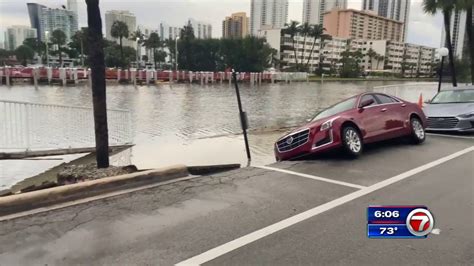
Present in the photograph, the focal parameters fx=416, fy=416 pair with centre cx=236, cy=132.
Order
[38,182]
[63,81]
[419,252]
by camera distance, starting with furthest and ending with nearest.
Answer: [63,81] → [38,182] → [419,252]

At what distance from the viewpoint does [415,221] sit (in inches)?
182

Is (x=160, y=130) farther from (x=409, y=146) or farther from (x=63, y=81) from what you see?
(x=63, y=81)

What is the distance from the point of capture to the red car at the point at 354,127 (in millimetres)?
8234

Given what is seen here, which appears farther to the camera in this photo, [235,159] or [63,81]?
[63,81]

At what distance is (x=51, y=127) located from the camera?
10.8 meters

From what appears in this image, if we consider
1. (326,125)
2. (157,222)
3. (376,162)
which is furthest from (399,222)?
(326,125)

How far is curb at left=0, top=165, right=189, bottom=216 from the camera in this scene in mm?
5173

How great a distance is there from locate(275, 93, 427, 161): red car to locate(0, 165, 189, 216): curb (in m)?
2.53

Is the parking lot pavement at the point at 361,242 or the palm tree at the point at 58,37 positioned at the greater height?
the palm tree at the point at 58,37

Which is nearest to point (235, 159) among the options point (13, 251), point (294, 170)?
point (294, 170)

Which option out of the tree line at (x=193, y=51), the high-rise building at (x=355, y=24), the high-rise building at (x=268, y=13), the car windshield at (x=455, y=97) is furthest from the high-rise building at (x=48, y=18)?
the high-rise building at (x=355, y=24)

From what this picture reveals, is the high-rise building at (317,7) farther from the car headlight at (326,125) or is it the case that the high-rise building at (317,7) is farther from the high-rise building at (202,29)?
the car headlight at (326,125)

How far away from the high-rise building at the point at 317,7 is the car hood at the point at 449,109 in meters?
187

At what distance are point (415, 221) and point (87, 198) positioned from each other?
4212 mm
